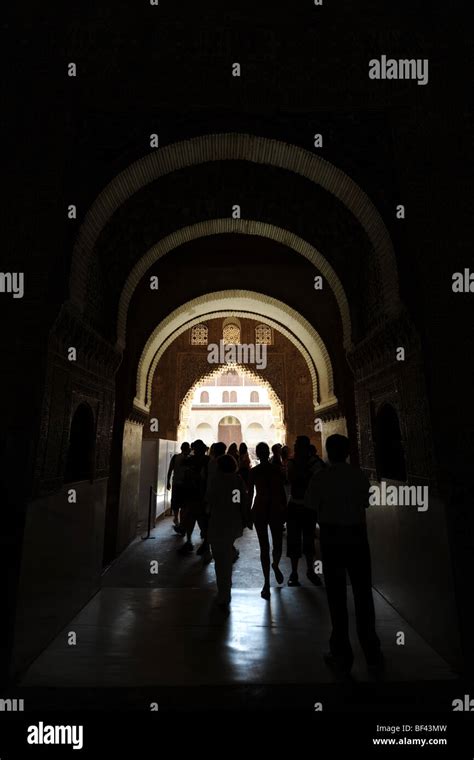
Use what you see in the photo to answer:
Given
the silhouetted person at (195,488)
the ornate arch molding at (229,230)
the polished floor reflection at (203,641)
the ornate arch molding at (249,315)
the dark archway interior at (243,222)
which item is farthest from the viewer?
the ornate arch molding at (249,315)

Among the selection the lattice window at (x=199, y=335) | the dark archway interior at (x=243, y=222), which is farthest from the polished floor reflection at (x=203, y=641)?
the lattice window at (x=199, y=335)

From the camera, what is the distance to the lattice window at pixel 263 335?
483 inches

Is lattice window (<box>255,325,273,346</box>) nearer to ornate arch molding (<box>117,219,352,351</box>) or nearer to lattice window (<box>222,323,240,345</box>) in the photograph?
lattice window (<box>222,323,240,345</box>)

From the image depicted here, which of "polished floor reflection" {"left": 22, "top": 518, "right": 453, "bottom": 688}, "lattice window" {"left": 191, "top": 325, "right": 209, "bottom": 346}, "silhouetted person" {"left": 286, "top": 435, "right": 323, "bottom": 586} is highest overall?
"lattice window" {"left": 191, "top": 325, "right": 209, "bottom": 346}

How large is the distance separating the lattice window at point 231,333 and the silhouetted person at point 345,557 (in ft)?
33.0

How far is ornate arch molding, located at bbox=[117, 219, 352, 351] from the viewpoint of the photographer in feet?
14.4

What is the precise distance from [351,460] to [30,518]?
3.65 meters

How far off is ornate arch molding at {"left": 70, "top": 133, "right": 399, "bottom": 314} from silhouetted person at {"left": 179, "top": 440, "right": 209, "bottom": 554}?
2651 millimetres

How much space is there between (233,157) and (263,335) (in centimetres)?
890

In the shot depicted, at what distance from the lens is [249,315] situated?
25.2 feet

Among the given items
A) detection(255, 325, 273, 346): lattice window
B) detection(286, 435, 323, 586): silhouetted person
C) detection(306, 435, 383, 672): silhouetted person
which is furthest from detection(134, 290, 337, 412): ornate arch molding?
detection(255, 325, 273, 346): lattice window

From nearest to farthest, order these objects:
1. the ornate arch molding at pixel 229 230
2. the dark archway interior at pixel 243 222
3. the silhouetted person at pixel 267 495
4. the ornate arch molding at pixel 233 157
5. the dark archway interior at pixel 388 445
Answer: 1. the dark archway interior at pixel 243 222
2. the ornate arch molding at pixel 233 157
3. the silhouetted person at pixel 267 495
4. the dark archway interior at pixel 388 445
5. the ornate arch molding at pixel 229 230

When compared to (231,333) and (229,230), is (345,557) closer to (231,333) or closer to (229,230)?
(229,230)

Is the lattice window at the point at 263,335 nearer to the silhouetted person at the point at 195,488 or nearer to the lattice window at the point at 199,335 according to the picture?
the lattice window at the point at 199,335
